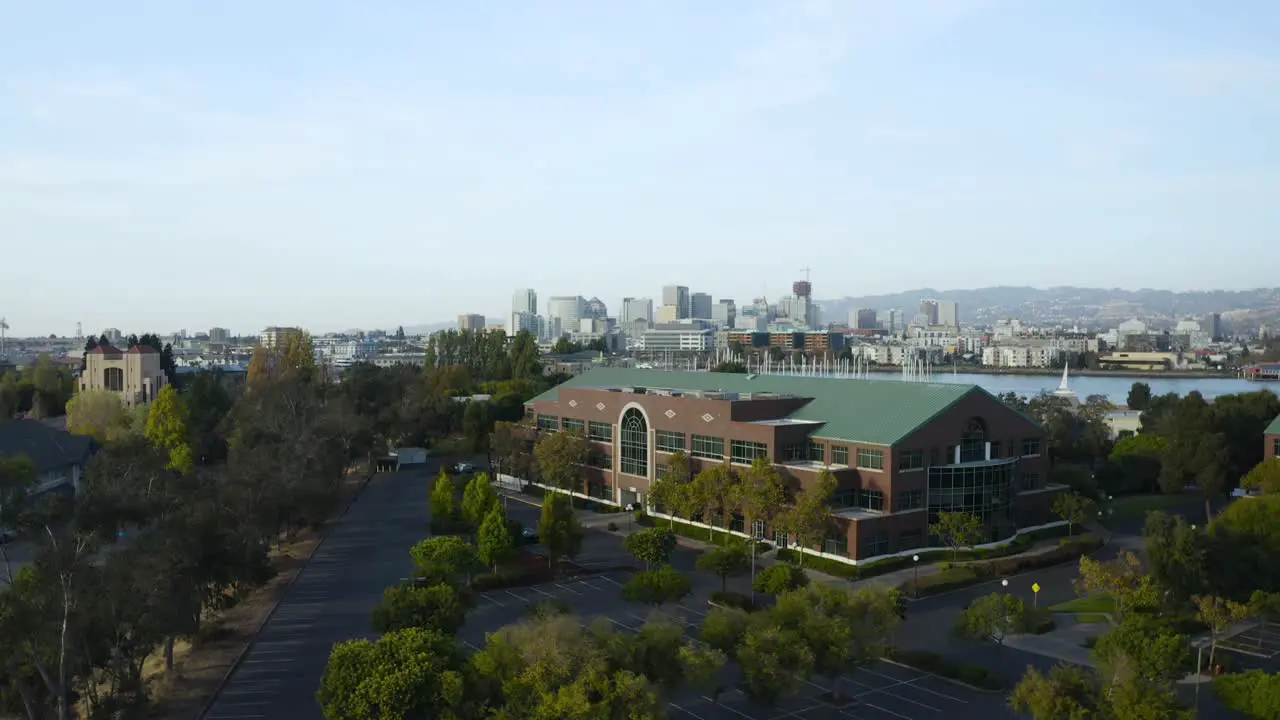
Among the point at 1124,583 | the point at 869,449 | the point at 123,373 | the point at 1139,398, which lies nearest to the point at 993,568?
the point at 869,449

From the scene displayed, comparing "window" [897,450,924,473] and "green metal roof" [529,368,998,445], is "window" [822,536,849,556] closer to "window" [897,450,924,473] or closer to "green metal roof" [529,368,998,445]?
"window" [897,450,924,473]

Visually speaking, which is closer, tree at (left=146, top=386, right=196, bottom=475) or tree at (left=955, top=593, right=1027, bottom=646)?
tree at (left=955, top=593, right=1027, bottom=646)

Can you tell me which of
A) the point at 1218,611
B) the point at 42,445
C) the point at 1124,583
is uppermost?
the point at 42,445

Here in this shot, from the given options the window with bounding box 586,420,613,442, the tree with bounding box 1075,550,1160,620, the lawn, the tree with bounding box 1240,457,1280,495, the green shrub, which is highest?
the window with bounding box 586,420,613,442

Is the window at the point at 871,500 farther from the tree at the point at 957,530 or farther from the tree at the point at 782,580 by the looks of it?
the tree at the point at 782,580

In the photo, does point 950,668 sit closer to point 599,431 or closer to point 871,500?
point 871,500

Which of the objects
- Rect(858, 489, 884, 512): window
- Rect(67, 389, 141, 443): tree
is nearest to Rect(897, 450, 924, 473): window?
Rect(858, 489, 884, 512): window

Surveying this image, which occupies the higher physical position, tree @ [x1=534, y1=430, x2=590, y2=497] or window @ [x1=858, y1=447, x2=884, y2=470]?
window @ [x1=858, y1=447, x2=884, y2=470]
